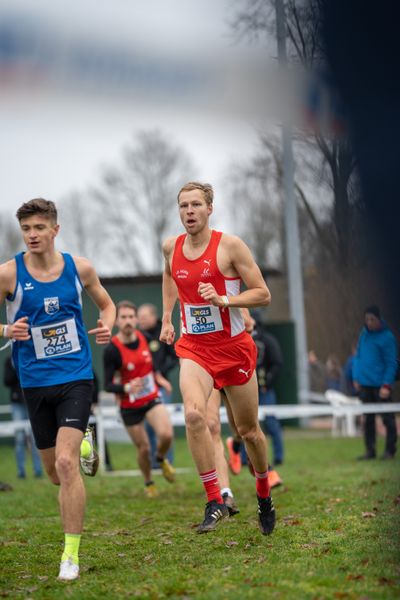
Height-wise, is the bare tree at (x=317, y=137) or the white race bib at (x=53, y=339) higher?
the bare tree at (x=317, y=137)

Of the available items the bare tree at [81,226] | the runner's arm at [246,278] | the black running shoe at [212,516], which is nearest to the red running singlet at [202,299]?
the runner's arm at [246,278]

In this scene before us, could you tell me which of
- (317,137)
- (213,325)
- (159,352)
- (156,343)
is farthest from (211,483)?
(159,352)

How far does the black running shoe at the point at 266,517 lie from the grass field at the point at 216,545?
0.26 ft

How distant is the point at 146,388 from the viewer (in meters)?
10.9

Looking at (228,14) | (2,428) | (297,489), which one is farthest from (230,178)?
(228,14)

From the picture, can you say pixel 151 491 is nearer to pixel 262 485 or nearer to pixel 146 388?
pixel 146 388

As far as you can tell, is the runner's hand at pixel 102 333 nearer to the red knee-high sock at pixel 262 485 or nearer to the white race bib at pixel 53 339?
the white race bib at pixel 53 339

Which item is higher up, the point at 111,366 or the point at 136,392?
the point at 111,366

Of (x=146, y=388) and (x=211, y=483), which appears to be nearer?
(x=211, y=483)

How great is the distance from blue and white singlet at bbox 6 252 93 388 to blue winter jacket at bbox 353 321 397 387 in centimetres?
200

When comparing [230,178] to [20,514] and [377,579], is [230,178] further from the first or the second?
[377,579]

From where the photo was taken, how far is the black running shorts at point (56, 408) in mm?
6125

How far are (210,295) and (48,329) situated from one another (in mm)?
1114

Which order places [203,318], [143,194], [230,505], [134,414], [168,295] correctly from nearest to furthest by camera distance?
1. [203,318]
2. [168,295]
3. [230,505]
4. [134,414]
5. [143,194]
